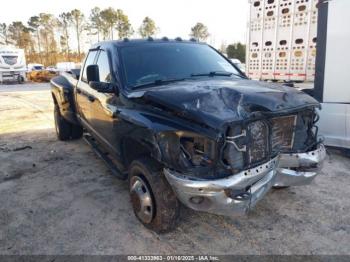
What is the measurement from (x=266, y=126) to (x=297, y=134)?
55cm

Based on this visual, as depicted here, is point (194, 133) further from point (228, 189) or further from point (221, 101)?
point (228, 189)

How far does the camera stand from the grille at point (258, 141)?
259 centimetres

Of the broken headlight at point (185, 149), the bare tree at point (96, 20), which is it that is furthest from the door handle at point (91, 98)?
the bare tree at point (96, 20)

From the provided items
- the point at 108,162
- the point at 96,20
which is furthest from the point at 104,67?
the point at 96,20

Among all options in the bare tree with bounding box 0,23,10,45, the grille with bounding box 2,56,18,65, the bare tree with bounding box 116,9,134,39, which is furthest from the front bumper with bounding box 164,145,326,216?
the bare tree with bounding box 0,23,10,45

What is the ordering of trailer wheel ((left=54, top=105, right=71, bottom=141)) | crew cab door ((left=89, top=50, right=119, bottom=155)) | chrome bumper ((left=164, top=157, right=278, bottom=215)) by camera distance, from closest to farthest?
chrome bumper ((left=164, top=157, right=278, bottom=215)), crew cab door ((left=89, top=50, right=119, bottom=155)), trailer wheel ((left=54, top=105, right=71, bottom=141))

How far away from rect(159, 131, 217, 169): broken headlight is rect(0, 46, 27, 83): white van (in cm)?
2709

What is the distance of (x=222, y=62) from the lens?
13.8ft

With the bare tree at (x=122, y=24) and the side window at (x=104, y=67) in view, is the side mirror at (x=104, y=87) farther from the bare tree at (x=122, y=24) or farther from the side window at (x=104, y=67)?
the bare tree at (x=122, y=24)

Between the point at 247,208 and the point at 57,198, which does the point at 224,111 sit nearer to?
the point at 247,208

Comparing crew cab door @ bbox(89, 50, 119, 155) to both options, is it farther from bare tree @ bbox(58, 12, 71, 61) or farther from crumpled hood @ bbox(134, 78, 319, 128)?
bare tree @ bbox(58, 12, 71, 61)

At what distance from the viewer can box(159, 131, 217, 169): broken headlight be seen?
2502 mm

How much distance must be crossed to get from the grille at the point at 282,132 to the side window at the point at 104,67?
194 centimetres

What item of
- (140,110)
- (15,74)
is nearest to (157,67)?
(140,110)
